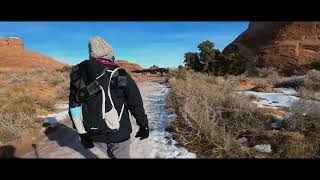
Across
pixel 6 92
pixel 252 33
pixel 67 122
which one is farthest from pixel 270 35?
pixel 67 122

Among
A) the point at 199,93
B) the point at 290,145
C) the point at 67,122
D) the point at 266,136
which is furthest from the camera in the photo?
the point at 199,93

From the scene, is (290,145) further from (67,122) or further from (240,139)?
(67,122)

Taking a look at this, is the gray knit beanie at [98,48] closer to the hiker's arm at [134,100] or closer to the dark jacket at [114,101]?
the dark jacket at [114,101]

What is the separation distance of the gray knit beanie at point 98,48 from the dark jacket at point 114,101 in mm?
60

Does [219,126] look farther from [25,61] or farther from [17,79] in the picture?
[25,61]

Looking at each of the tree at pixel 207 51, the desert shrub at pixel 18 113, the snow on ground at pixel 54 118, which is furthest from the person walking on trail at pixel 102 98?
the tree at pixel 207 51

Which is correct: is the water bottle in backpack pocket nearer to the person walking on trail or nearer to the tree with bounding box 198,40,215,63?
the person walking on trail

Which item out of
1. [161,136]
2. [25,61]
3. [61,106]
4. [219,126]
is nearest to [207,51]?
[61,106]

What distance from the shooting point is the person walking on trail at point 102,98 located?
3084mm

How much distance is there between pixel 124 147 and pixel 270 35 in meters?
34.1

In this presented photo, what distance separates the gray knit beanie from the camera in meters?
3.10

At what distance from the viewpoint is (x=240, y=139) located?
18.5 feet

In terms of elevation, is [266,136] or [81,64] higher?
[81,64]
